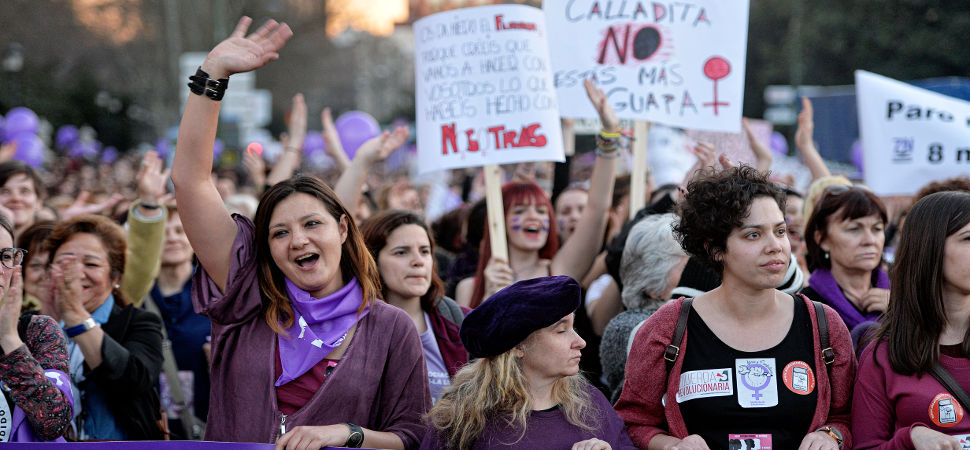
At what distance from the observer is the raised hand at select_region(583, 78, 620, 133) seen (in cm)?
533

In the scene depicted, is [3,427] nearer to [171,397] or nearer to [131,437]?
[131,437]

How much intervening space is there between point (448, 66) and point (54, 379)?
291cm

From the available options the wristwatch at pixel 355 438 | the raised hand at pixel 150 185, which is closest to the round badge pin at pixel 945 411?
the wristwatch at pixel 355 438

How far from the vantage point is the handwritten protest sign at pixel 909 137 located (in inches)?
255

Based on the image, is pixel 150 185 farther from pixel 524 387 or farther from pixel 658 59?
pixel 658 59

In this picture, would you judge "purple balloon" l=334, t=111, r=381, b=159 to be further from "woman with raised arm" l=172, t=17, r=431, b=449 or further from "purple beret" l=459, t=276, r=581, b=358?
"purple beret" l=459, t=276, r=581, b=358

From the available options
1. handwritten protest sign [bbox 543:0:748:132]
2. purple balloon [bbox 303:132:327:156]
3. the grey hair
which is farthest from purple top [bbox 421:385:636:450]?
purple balloon [bbox 303:132:327:156]

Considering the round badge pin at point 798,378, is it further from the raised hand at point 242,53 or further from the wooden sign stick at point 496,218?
the wooden sign stick at point 496,218

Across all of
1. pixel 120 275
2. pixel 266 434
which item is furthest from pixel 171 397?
pixel 266 434

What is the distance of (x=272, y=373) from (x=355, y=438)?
346mm

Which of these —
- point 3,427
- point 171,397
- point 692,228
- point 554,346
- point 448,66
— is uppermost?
point 448,66

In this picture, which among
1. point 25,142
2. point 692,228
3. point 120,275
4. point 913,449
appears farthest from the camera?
point 25,142

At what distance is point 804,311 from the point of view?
11.0 ft

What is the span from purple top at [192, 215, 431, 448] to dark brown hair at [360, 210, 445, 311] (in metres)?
1.05
